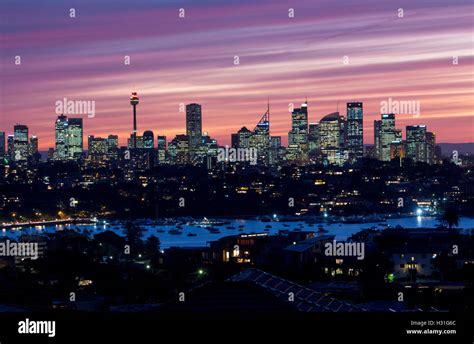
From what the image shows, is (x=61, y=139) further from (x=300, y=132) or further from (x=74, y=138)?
(x=300, y=132)

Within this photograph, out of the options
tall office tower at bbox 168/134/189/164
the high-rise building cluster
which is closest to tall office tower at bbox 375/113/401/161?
the high-rise building cluster

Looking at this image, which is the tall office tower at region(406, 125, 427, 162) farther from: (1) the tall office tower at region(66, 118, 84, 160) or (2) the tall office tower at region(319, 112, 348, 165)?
(1) the tall office tower at region(66, 118, 84, 160)

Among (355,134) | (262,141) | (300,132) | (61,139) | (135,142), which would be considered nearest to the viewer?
(61,139)

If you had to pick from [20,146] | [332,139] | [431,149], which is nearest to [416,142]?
[431,149]

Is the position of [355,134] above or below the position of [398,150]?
above

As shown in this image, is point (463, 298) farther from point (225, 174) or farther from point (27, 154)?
point (27, 154)

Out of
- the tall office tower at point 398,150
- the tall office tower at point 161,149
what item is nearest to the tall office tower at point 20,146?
the tall office tower at point 161,149

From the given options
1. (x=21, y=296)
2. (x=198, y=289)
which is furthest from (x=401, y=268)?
(x=198, y=289)
